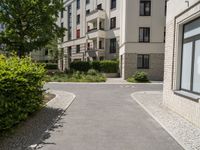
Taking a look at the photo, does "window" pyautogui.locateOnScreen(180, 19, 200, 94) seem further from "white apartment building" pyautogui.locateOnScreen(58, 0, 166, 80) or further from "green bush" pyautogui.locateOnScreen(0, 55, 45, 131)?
"white apartment building" pyautogui.locateOnScreen(58, 0, 166, 80)

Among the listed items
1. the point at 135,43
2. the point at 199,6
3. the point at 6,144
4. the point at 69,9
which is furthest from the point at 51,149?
the point at 69,9

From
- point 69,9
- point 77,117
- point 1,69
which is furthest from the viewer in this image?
point 69,9

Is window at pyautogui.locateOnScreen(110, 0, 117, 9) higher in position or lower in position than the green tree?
higher

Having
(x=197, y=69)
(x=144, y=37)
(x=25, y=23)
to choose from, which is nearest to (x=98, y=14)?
(x=144, y=37)

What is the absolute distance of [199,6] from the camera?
8.20m

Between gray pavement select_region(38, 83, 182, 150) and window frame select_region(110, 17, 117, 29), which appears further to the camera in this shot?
window frame select_region(110, 17, 117, 29)

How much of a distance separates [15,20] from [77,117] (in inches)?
816

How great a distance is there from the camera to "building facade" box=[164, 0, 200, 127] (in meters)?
8.76

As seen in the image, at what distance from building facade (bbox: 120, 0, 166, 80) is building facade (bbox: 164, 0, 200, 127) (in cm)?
1916

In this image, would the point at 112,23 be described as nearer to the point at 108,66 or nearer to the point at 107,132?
the point at 108,66

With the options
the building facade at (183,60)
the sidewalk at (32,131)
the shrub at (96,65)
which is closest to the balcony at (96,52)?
the shrub at (96,65)

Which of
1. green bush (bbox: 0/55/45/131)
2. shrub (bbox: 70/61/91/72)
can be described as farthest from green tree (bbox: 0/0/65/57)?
green bush (bbox: 0/55/45/131)

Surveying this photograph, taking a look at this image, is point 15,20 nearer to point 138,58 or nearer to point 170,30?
point 138,58

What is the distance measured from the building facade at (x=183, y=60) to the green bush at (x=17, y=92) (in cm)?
520
